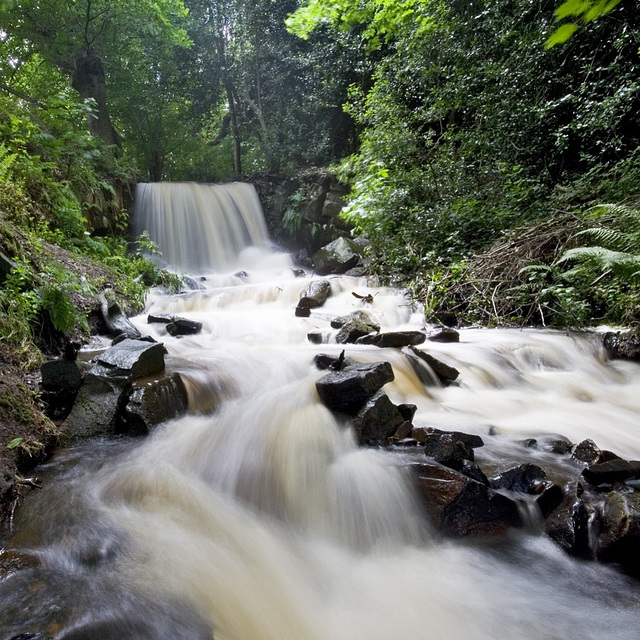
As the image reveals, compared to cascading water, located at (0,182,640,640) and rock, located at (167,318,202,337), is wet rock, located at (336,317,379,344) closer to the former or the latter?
cascading water, located at (0,182,640,640)

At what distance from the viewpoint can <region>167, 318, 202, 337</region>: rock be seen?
6.14 metres

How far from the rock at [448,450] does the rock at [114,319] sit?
13.3 ft

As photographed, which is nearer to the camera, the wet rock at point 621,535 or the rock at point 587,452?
the wet rock at point 621,535

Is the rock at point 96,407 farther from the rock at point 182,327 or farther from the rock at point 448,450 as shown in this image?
the rock at point 182,327

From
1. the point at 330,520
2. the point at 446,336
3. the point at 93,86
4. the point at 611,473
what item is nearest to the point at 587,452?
the point at 611,473

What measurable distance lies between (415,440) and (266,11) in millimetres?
19334

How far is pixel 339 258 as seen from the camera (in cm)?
1141

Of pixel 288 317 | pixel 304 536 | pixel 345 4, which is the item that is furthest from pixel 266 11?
pixel 304 536

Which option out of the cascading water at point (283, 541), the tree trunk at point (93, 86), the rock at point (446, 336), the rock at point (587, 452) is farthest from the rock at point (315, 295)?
the tree trunk at point (93, 86)

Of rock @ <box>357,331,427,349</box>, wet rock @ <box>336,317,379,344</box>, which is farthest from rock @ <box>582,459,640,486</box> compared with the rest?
wet rock @ <box>336,317,379,344</box>

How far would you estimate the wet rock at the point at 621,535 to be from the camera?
6.51 ft

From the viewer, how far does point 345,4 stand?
34.9 feet

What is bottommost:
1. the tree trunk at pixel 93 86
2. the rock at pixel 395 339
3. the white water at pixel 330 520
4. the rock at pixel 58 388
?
the white water at pixel 330 520

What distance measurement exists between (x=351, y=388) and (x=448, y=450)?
94cm
